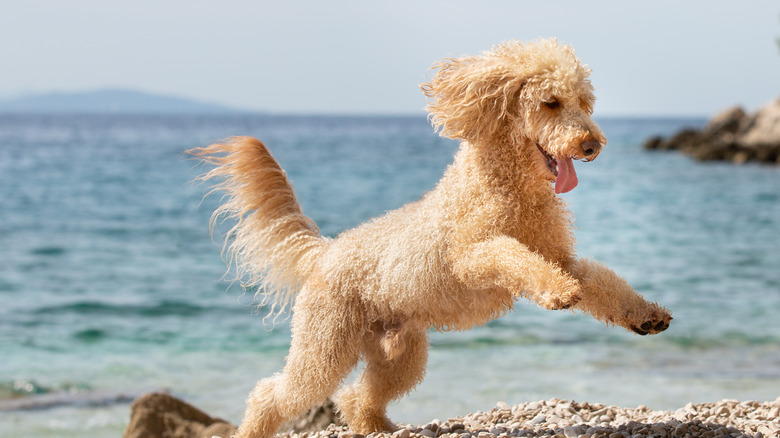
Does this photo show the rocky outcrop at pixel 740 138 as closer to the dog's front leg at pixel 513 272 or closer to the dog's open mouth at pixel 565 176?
the dog's open mouth at pixel 565 176

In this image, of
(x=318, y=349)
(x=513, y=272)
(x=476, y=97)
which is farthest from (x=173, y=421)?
(x=476, y=97)

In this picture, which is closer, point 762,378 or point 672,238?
point 762,378

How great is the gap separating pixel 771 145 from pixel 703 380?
1282 inches

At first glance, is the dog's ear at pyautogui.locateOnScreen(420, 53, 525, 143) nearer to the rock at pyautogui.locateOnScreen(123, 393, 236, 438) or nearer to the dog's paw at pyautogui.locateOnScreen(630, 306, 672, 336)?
the dog's paw at pyautogui.locateOnScreen(630, 306, 672, 336)

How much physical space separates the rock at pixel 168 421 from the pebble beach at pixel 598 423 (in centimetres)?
130

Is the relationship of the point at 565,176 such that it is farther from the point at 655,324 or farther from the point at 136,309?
the point at 136,309

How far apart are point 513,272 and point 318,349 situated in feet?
4.40

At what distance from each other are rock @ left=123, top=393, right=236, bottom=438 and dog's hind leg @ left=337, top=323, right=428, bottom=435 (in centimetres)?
163

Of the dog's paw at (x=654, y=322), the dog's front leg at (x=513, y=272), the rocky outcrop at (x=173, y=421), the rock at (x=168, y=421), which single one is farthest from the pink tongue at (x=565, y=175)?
the rock at (x=168, y=421)

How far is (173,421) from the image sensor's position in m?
6.10

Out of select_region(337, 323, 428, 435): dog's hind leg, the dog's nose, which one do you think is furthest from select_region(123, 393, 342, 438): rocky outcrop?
the dog's nose

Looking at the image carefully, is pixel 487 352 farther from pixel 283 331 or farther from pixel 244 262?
pixel 244 262

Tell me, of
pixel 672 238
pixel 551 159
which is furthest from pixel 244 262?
pixel 672 238

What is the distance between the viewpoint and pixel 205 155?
15.1 feet
